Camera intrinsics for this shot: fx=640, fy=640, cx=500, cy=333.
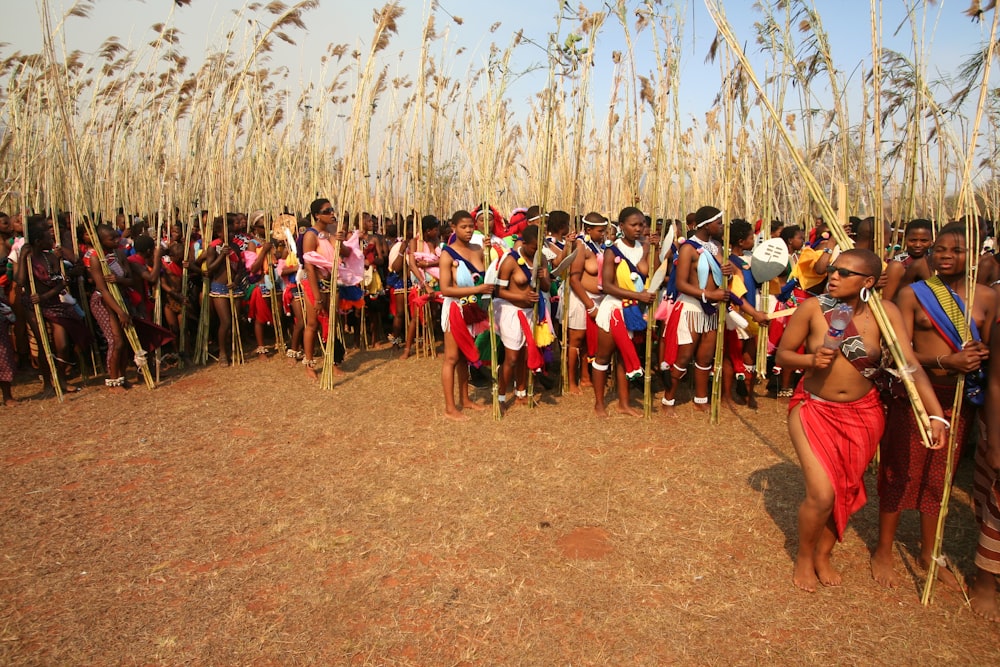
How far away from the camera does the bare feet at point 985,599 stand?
2.96 m

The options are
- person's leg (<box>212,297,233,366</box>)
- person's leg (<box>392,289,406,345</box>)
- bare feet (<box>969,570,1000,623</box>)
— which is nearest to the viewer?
bare feet (<box>969,570,1000,623</box>)

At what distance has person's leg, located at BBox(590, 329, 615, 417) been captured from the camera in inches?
229

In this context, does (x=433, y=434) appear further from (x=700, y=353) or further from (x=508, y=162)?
(x=508, y=162)

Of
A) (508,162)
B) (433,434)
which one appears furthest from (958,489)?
(508,162)

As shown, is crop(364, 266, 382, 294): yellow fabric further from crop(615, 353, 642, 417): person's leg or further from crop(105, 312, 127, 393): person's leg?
crop(615, 353, 642, 417): person's leg

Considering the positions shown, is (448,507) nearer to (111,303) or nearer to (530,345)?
(530,345)

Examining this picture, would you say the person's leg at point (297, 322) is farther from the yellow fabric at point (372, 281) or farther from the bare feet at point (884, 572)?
the bare feet at point (884, 572)

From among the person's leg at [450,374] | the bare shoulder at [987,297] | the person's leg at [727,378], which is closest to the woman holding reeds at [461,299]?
the person's leg at [450,374]

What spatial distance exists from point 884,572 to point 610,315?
9.90ft

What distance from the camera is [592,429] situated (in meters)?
5.61

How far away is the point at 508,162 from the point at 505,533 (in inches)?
319

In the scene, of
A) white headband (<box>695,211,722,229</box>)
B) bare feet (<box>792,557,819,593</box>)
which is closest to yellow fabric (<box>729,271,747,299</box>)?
white headband (<box>695,211,722,229</box>)

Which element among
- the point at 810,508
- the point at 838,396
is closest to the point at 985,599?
the point at 810,508

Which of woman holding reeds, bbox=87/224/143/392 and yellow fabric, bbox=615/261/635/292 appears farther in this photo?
woman holding reeds, bbox=87/224/143/392
